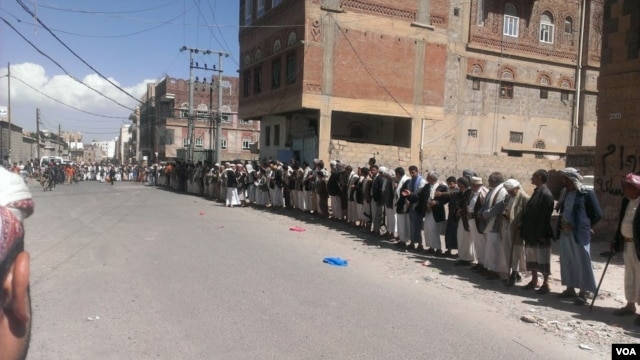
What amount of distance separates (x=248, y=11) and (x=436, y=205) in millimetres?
25354

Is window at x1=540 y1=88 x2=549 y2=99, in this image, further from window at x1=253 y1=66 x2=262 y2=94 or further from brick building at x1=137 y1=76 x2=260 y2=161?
brick building at x1=137 y1=76 x2=260 y2=161

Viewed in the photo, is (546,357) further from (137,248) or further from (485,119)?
(485,119)

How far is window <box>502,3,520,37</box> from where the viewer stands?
3127 centimetres

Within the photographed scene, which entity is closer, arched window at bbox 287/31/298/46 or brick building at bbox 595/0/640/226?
brick building at bbox 595/0/640/226

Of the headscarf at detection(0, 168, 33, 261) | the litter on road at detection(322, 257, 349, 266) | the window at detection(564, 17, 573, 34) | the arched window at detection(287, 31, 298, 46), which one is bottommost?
the litter on road at detection(322, 257, 349, 266)

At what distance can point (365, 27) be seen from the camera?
25203 mm

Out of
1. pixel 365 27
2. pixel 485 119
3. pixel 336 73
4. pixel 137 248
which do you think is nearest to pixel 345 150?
pixel 336 73

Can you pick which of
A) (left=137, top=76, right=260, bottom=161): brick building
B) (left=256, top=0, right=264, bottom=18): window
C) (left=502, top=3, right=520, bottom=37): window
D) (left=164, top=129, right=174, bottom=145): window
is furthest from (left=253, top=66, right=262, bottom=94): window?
(left=164, top=129, right=174, bottom=145): window

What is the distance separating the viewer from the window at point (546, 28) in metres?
32.2

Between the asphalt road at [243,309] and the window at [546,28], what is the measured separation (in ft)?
93.6

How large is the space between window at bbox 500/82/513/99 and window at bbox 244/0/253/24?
53.8ft

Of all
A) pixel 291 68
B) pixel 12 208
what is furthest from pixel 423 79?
pixel 12 208

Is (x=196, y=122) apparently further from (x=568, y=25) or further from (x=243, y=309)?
(x=243, y=309)

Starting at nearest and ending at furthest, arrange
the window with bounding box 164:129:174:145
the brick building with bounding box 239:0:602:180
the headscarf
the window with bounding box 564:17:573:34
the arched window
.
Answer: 1. the headscarf
2. the brick building with bounding box 239:0:602:180
3. the arched window
4. the window with bounding box 564:17:573:34
5. the window with bounding box 164:129:174:145
